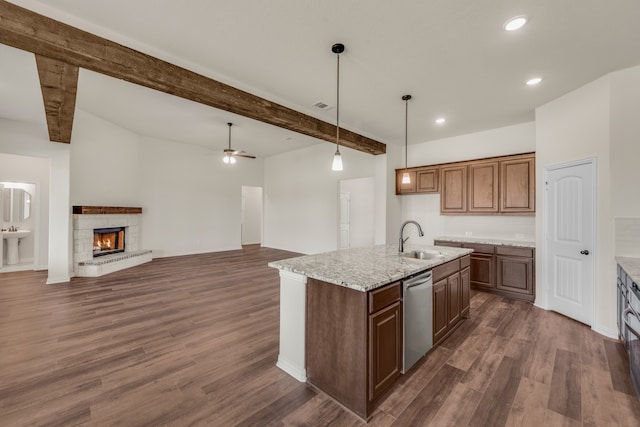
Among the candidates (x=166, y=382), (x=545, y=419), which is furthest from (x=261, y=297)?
(x=545, y=419)

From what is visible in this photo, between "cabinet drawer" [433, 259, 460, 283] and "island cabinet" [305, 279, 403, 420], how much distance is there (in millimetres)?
719

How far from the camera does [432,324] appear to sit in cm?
253

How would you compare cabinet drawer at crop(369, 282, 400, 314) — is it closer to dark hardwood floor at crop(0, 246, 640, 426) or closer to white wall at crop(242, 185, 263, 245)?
dark hardwood floor at crop(0, 246, 640, 426)

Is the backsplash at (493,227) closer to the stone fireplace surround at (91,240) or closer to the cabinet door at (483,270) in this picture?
the cabinet door at (483,270)

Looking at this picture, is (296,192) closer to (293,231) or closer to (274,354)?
(293,231)

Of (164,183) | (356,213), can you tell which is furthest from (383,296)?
(164,183)

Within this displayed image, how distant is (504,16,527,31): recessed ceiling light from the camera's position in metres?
2.20

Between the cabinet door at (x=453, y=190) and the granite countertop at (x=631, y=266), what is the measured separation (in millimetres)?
2247

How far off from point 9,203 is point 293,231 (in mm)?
6532

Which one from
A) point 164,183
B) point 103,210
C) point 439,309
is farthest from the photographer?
point 164,183

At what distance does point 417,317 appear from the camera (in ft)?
7.44

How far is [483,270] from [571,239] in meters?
1.29

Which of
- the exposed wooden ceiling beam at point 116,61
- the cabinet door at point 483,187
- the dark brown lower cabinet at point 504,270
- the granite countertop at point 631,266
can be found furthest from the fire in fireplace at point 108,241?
the granite countertop at point 631,266

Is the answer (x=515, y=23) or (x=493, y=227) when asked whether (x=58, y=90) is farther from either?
(x=493, y=227)
